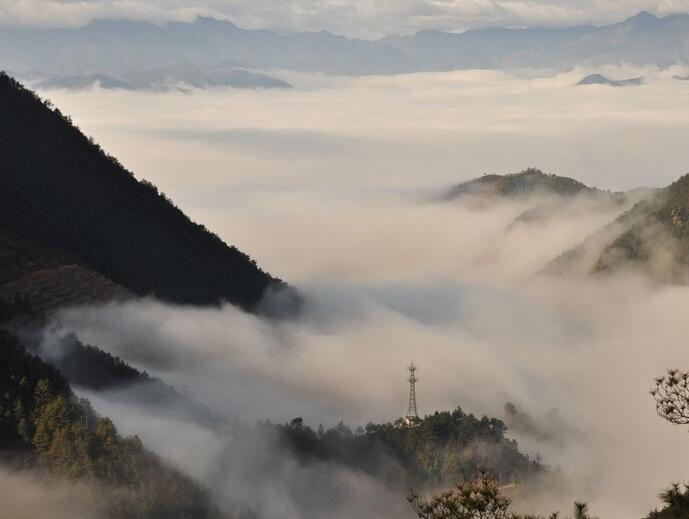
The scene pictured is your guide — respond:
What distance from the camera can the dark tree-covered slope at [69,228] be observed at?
5625 inches

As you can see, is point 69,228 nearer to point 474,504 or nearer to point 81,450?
point 81,450

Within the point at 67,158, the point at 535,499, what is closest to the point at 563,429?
the point at 535,499

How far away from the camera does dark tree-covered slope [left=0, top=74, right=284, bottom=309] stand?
142875 mm

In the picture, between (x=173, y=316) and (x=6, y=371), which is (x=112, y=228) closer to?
(x=173, y=316)

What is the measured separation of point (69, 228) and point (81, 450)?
8379 centimetres

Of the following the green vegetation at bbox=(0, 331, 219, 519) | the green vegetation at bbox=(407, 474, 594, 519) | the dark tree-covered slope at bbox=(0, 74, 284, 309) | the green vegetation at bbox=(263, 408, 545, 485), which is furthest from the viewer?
the dark tree-covered slope at bbox=(0, 74, 284, 309)

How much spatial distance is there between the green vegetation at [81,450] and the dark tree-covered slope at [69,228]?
3815 cm

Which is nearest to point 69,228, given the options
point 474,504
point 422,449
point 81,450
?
point 422,449

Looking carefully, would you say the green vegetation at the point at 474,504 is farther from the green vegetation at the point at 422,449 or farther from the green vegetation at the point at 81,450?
the green vegetation at the point at 422,449

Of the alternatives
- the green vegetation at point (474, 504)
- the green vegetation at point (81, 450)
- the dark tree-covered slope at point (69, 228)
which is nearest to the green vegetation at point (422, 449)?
the green vegetation at point (81, 450)

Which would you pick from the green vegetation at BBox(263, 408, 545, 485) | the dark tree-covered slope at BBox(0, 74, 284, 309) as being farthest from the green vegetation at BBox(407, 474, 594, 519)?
the dark tree-covered slope at BBox(0, 74, 284, 309)

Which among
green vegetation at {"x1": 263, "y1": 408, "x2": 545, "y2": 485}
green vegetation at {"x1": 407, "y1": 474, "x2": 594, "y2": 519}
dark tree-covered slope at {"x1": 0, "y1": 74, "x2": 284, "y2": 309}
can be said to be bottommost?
green vegetation at {"x1": 407, "y1": 474, "x2": 594, "y2": 519}

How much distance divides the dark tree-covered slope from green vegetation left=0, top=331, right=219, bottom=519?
3815 cm

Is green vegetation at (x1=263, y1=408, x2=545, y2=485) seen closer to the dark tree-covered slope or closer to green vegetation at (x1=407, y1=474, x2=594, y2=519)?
the dark tree-covered slope
